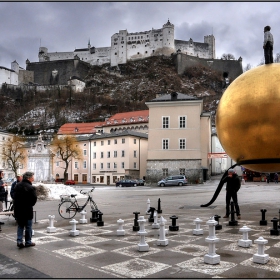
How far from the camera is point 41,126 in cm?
11325

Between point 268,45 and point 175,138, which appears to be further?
point 175,138

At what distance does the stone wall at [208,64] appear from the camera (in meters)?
135

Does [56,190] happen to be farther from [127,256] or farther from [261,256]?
[261,256]

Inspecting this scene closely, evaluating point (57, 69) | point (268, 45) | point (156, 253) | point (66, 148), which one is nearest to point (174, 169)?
point (66, 148)

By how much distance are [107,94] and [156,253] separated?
13119cm

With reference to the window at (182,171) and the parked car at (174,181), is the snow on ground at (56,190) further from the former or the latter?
the window at (182,171)

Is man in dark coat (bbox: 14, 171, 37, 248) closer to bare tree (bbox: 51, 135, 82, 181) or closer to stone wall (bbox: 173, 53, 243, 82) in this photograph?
bare tree (bbox: 51, 135, 82, 181)

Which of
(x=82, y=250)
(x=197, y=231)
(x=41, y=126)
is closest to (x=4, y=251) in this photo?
(x=82, y=250)

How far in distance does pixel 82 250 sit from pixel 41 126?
11003 centimetres

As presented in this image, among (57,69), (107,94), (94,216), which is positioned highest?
(57,69)

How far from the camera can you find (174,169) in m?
50.5

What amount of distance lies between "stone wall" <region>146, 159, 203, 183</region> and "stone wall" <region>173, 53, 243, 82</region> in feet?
300

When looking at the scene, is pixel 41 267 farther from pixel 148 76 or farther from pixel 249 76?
pixel 148 76

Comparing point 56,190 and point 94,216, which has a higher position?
point 56,190
